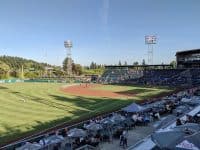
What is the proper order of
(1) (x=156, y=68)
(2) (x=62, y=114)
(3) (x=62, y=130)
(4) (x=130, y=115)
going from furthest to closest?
(1) (x=156, y=68) < (2) (x=62, y=114) < (4) (x=130, y=115) < (3) (x=62, y=130)

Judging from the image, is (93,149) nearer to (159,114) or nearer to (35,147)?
(35,147)

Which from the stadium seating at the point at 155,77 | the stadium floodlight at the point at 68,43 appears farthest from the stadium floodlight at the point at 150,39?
the stadium floodlight at the point at 68,43

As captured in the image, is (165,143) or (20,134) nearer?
(165,143)

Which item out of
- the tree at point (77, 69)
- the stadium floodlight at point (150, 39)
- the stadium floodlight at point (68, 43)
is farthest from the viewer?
the tree at point (77, 69)

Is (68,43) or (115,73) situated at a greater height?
(68,43)

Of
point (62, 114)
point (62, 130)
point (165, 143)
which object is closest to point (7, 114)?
point (62, 114)

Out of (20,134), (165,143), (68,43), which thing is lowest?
(20,134)

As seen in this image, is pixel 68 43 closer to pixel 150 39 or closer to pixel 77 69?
pixel 77 69

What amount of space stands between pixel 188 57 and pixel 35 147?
73.9 metres

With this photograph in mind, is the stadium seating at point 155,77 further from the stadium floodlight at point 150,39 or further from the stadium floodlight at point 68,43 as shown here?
the stadium floodlight at point 68,43

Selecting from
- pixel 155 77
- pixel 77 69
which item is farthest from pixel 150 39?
pixel 77 69

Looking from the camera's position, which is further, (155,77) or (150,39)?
(150,39)

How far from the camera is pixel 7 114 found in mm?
33188

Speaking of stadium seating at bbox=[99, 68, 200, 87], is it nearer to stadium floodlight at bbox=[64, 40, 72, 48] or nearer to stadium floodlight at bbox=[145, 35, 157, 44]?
stadium floodlight at bbox=[145, 35, 157, 44]
